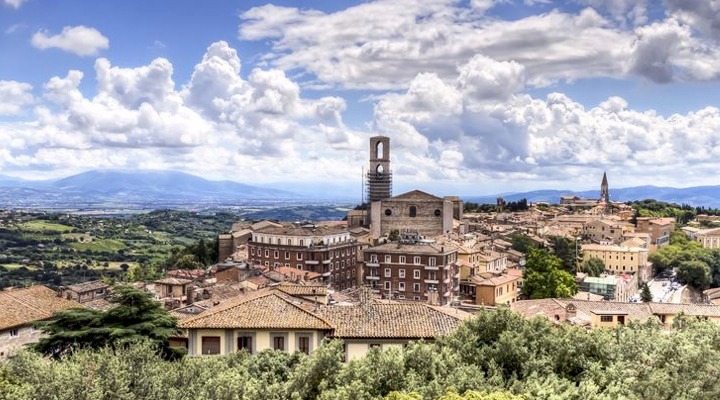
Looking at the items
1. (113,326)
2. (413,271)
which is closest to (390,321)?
(113,326)

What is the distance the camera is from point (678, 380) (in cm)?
1506

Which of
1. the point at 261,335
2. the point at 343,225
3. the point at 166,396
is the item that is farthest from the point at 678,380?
the point at 343,225

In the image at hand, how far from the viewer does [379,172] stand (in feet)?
363

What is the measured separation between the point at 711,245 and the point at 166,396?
11702cm

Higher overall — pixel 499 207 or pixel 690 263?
pixel 499 207

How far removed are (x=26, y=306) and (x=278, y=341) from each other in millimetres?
15842

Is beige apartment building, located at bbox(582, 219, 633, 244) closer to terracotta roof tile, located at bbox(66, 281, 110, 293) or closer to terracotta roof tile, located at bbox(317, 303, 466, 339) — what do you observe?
terracotta roof tile, located at bbox(66, 281, 110, 293)

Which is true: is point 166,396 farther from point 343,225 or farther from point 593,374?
point 343,225

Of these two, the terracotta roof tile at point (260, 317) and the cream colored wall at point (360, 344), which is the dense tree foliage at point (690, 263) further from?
the terracotta roof tile at point (260, 317)

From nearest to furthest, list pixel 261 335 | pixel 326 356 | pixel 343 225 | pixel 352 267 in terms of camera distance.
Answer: pixel 326 356
pixel 261 335
pixel 352 267
pixel 343 225

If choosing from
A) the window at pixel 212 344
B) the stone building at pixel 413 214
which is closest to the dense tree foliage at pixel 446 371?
the window at pixel 212 344

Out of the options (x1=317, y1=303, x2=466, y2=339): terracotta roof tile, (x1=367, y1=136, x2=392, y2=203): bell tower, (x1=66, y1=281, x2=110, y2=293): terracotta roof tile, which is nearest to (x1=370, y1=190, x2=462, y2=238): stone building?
(x1=367, y1=136, x2=392, y2=203): bell tower

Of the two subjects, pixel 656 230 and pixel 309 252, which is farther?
pixel 656 230

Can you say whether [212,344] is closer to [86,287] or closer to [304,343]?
[304,343]
